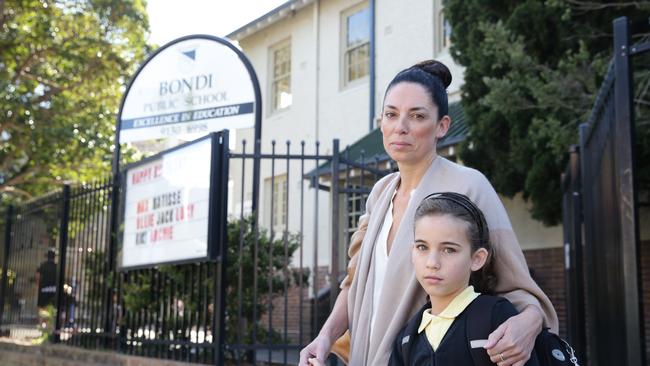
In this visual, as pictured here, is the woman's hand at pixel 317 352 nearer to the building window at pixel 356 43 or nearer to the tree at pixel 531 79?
the tree at pixel 531 79

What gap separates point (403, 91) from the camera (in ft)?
7.51

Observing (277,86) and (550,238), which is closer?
(550,238)

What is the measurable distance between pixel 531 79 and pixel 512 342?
19.7ft

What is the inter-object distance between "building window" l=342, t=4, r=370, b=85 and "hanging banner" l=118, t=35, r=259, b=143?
5904 mm

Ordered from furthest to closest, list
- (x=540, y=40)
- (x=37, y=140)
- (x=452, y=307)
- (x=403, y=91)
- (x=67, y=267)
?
(x=37, y=140)
(x=67, y=267)
(x=540, y=40)
(x=403, y=91)
(x=452, y=307)

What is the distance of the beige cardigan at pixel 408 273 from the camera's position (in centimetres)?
204

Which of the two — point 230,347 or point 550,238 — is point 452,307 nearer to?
point 230,347

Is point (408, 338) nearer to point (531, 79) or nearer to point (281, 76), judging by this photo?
point (531, 79)

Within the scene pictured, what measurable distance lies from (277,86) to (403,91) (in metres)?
15.6

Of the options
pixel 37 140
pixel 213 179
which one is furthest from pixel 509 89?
pixel 37 140

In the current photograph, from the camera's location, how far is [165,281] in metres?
7.78

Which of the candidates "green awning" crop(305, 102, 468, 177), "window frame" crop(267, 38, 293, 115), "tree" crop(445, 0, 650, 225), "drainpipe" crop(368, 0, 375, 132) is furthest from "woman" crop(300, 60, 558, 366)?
"window frame" crop(267, 38, 293, 115)

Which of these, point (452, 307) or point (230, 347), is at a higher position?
point (452, 307)

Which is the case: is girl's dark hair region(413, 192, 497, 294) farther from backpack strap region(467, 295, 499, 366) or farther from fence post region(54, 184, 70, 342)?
fence post region(54, 184, 70, 342)
